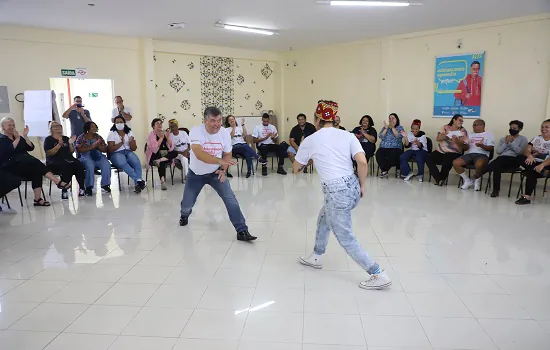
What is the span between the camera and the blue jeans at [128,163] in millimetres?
6633

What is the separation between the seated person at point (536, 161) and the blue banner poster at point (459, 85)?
190cm

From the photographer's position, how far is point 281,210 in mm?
5410

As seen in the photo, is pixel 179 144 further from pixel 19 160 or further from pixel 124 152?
pixel 19 160

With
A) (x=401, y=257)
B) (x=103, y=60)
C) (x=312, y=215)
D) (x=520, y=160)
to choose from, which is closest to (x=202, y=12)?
(x=103, y=60)

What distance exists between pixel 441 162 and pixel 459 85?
5.92 feet

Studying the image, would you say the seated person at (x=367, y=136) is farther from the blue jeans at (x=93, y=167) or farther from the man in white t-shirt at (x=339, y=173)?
the man in white t-shirt at (x=339, y=173)

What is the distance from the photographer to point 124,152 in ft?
22.5

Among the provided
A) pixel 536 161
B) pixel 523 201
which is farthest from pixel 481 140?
pixel 523 201

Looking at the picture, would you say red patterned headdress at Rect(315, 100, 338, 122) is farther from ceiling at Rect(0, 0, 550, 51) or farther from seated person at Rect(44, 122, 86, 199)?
seated person at Rect(44, 122, 86, 199)

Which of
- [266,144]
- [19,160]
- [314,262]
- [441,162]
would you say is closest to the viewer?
[314,262]

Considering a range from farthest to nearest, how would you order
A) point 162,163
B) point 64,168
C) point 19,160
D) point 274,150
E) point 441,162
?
point 274,150 → point 441,162 → point 162,163 → point 64,168 → point 19,160

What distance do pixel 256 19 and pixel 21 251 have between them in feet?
17.0

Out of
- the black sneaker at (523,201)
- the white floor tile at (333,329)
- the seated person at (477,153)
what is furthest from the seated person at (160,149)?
the black sneaker at (523,201)

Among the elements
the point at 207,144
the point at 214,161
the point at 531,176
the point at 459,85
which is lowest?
the point at 531,176
